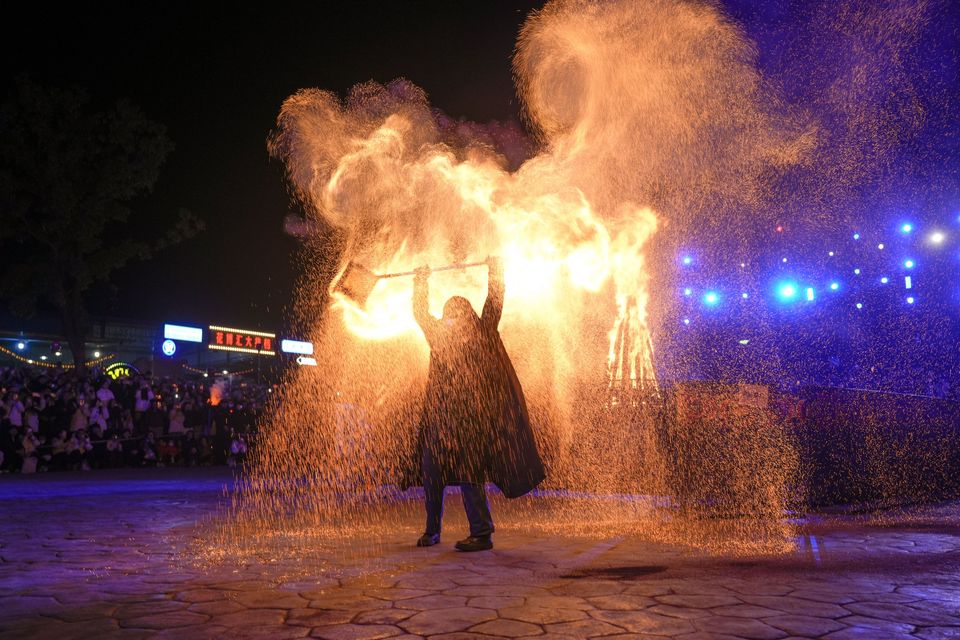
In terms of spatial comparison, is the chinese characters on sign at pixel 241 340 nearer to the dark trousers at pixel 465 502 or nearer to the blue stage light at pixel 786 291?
the blue stage light at pixel 786 291

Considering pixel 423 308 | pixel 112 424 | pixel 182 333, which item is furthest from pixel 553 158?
pixel 182 333

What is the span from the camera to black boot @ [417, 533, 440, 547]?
19.3ft

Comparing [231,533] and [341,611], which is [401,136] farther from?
[341,611]

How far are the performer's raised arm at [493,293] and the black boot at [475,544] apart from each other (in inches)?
66.1

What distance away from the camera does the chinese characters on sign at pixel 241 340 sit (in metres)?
28.5

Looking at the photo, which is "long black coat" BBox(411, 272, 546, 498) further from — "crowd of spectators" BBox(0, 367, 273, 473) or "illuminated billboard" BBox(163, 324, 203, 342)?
"illuminated billboard" BBox(163, 324, 203, 342)

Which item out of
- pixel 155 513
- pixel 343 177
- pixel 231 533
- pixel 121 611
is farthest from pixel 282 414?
pixel 121 611

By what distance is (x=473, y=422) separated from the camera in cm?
581

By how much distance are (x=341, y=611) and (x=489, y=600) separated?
2.55 ft

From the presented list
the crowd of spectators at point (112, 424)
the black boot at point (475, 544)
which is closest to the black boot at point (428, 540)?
the black boot at point (475, 544)

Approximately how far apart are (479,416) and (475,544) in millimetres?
981

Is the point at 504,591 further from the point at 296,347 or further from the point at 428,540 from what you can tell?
the point at 296,347

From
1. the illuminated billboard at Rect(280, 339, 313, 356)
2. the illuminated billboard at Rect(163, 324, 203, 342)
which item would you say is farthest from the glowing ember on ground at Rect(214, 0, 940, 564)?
the illuminated billboard at Rect(280, 339, 313, 356)

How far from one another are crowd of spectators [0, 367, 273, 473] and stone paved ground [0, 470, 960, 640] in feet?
32.3
